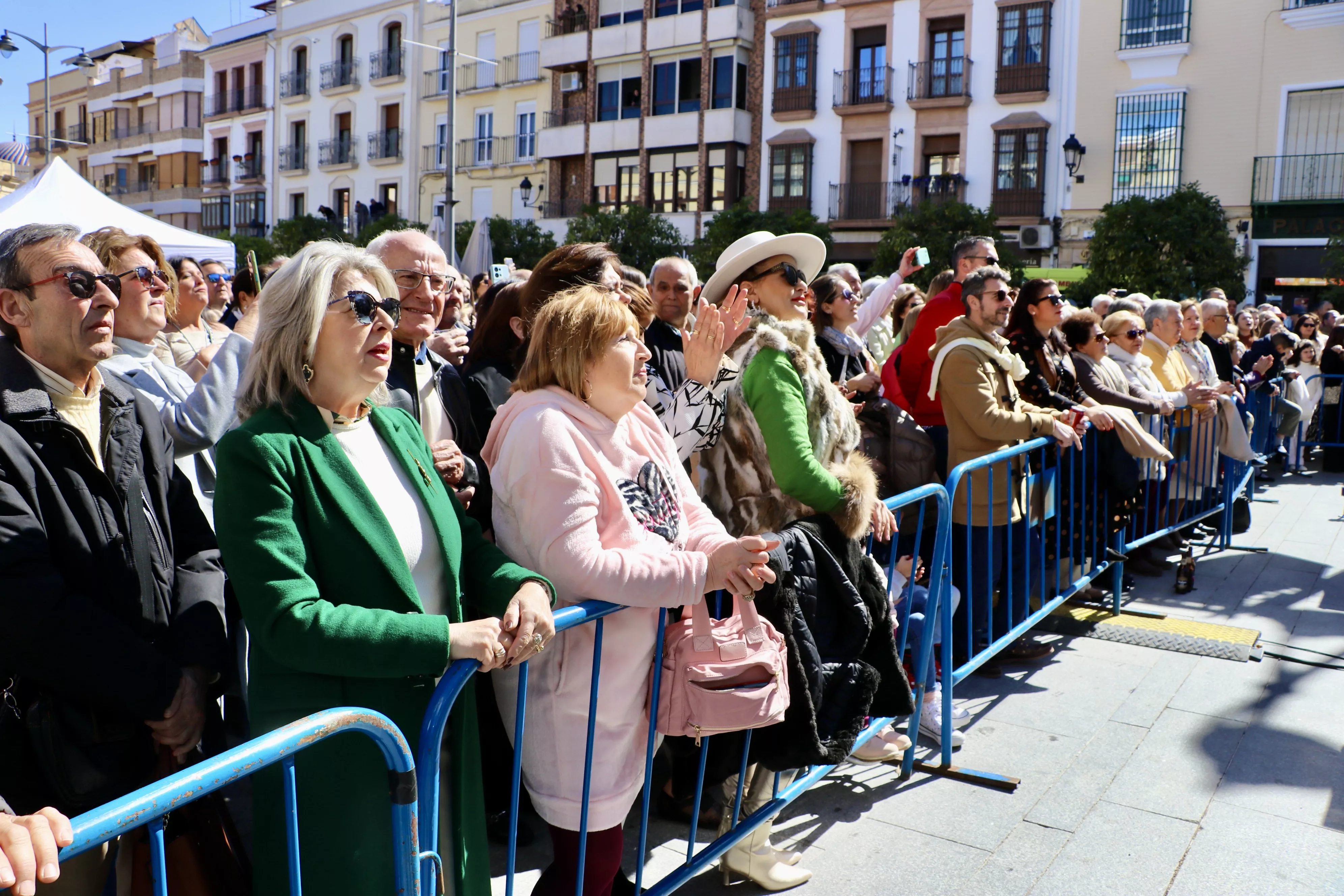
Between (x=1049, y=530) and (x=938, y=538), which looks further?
(x=1049, y=530)

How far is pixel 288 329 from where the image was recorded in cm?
219

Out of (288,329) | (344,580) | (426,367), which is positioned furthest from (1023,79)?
(344,580)

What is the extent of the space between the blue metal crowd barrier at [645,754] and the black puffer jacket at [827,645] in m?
0.16

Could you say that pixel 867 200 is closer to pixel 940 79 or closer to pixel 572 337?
pixel 940 79

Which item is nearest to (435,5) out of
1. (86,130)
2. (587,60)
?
(587,60)

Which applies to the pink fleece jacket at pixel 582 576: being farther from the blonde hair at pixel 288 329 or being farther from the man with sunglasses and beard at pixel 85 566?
the man with sunglasses and beard at pixel 85 566

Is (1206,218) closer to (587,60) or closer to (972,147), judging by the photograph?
(972,147)

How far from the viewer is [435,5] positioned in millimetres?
36594

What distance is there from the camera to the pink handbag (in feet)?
8.12

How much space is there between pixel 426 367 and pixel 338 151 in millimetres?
39431

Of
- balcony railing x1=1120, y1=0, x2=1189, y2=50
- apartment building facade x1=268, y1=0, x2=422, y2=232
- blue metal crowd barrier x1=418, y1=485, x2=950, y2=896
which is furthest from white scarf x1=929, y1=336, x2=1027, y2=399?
apartment building facade x1=268, y1=0, x2=422, y2=232

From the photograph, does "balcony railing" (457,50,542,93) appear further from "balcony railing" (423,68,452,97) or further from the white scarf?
the white scarf

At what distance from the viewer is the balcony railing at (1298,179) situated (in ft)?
70.6

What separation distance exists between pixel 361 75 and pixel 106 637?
133ft
